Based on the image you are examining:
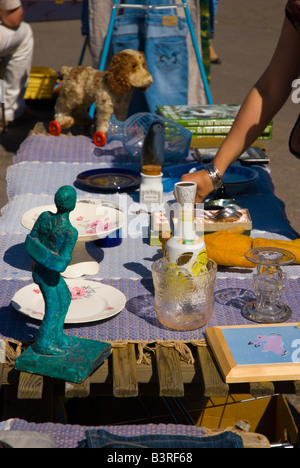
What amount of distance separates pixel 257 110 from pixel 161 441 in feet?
3.88

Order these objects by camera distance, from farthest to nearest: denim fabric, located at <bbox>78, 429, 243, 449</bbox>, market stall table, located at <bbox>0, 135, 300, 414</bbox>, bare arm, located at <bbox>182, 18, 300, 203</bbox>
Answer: bare arm, located at <bbox>182, 18, 300, 203</bbox>
market stall table, located at <bbox>0, 135, 300, 414</bbox>
denim fabric, located at <bbox>78, 429, 243, 449</bbox>

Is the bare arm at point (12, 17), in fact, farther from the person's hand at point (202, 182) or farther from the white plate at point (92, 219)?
the person's hand at point (202, 182)

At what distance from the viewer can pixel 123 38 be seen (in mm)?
4281

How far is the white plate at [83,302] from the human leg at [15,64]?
142 inches

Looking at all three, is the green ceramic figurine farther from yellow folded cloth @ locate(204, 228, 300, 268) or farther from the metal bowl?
the metal bowl

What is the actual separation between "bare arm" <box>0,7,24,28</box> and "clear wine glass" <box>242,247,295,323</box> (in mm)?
3751

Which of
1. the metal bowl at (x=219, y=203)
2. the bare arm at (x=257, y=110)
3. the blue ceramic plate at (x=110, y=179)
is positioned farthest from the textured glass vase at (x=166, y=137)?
the bare arm at (x=257, y=110)

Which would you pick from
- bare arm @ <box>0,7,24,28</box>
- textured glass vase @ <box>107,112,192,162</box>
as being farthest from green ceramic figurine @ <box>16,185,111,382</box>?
bare arm @ <box>0,7,24,28</box>

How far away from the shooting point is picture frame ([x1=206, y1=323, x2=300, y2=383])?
123 centimetres

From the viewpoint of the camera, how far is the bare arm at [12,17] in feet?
15.1

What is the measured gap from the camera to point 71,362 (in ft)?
4.07

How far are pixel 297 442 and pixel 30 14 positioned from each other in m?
8.42

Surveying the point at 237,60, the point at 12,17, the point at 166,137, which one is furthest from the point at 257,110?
the point at 237,60
